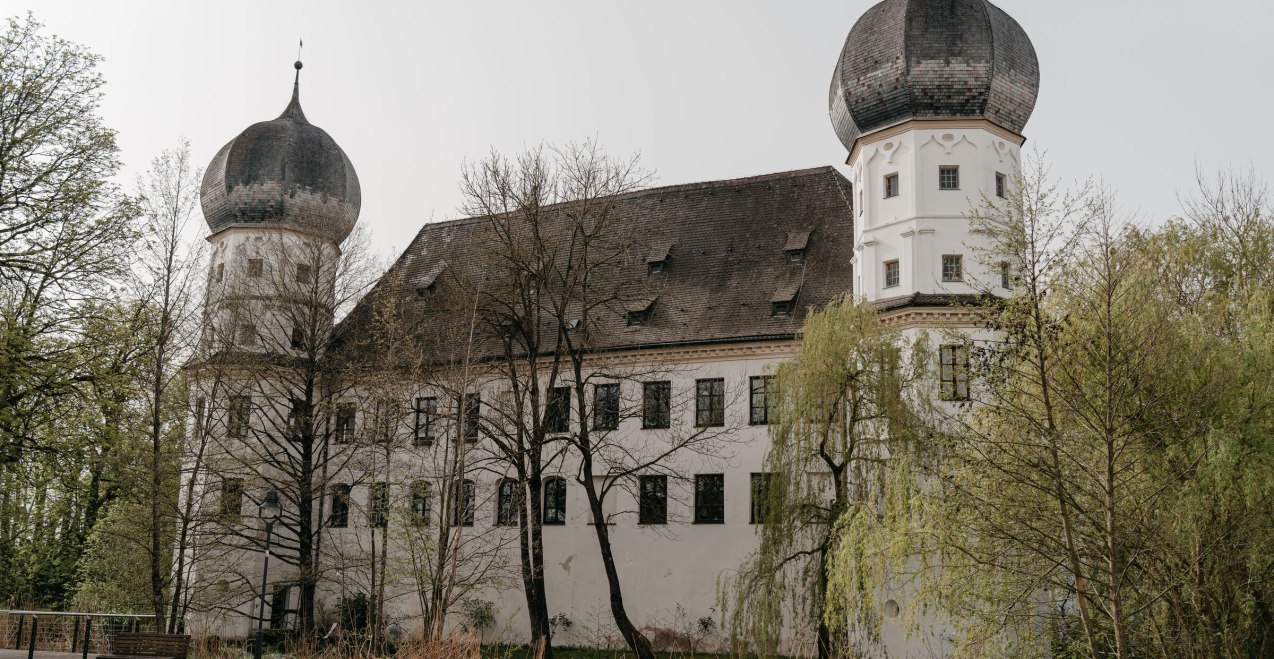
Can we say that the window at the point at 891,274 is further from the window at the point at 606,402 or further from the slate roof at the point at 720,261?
the window at the point at 606,402

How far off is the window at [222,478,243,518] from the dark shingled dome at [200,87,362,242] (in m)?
7.91

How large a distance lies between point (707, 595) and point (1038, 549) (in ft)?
47.9

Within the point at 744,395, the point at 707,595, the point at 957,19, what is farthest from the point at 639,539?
the point at 957,19

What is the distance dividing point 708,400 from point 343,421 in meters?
8.64

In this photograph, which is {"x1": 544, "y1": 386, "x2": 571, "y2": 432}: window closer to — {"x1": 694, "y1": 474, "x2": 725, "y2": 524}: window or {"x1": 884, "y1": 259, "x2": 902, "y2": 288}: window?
{"x1": 694, "y1": 474, "x2": 725, "y2": 524}: window

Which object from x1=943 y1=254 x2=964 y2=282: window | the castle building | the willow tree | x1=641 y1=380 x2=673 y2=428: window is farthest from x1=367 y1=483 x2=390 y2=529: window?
x1=943 y1=254 x2=964 y2=282: window

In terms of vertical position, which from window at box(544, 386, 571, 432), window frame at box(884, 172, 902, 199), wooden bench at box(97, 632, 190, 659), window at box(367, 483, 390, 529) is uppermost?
window frame at box(884, 172, 902, 199)

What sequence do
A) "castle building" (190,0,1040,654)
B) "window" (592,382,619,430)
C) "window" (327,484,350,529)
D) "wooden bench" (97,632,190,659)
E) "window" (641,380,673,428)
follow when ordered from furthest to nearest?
"window" (327,484,350,529) < "window" (592,382,619,430) < "window" (641,380,673,428) < "castle building" (190,0,1040,654) < "wooden bench" (97,632,190,659)

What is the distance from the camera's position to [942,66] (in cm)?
2517

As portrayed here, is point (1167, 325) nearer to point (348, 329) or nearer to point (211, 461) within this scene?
point (211, 461)

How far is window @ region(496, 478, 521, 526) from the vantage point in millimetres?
28938

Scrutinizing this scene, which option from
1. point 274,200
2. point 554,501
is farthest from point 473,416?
point 274,200

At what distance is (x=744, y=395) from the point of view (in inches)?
1075

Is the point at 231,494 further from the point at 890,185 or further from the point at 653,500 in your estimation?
the point at 890,185
